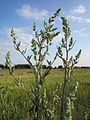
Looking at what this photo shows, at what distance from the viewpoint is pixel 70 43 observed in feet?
11.8

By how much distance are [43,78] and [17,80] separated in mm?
380

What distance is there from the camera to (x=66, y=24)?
11.8 feet

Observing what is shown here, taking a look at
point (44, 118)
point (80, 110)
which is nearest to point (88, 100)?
point (80, 110)

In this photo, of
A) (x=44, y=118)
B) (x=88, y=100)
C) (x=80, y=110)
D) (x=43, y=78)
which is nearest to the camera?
(x=43, y=78)

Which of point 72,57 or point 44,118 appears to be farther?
point 44,118

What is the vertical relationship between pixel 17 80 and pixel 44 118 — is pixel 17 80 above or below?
above

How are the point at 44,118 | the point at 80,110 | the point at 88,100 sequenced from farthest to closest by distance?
the point at 88,100
the point at 80,110
the point at 44,118

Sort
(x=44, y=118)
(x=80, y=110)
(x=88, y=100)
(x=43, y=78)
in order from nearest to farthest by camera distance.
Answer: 1. (x=43, y=78)
2. (x=44, y=118)
3. (x=80, y=110)
4. (x=88, y=100)

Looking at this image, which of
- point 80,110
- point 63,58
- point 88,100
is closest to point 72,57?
point 63,58

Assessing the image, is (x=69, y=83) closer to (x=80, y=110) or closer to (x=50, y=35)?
(x=50, y=35)

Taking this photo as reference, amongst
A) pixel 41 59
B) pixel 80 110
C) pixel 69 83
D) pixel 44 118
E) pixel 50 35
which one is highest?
pixel 50 35

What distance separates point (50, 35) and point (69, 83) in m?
0.60

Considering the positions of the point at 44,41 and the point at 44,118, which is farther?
the point at 44,118

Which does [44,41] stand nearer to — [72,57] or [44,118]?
[72,57]
